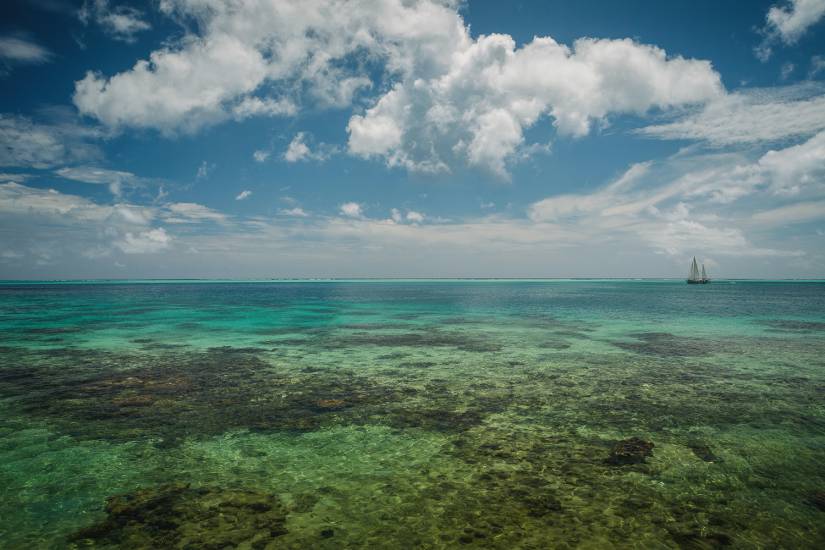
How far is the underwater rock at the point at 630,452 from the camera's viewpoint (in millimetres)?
9670

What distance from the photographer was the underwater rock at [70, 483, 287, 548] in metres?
6.75

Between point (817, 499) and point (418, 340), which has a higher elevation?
point (817, 499)

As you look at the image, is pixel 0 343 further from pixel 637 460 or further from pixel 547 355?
pixel 637 460

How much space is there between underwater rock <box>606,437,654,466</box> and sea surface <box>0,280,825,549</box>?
63 millimetres

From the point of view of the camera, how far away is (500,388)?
16438mm

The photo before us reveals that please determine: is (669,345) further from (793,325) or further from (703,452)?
(793,325)

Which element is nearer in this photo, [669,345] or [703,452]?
[703,452]

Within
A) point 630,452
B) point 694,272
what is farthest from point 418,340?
point 694,272

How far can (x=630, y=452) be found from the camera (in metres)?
10.2

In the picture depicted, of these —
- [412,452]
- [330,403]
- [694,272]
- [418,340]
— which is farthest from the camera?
[694,272]

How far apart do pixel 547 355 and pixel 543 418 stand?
11324mm

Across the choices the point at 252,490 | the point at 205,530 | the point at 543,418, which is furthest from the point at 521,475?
the point at 205,530

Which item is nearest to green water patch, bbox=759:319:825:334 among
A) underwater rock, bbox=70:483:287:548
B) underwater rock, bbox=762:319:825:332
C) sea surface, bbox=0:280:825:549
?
underwater rock, bbox=762:319:825:332

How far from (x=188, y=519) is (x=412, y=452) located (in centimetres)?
499
